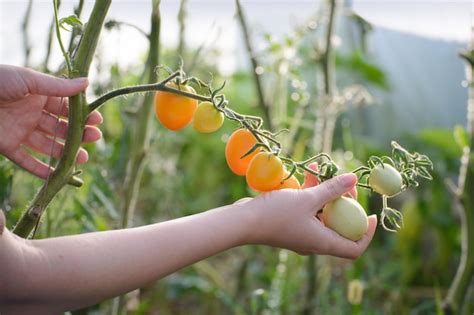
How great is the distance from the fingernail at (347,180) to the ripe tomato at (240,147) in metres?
0.10

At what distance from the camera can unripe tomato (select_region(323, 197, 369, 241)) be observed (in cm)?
75

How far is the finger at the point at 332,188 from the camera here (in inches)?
28.9

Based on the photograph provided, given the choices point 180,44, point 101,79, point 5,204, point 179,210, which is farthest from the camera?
point 179,210

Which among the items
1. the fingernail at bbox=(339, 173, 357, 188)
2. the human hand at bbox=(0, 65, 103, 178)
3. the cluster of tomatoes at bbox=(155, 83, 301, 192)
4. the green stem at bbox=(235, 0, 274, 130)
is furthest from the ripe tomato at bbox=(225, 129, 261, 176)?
the green stem at bbox=(235, 0, 274, 130)

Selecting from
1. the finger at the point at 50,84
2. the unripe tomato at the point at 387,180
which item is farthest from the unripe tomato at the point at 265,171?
the finger at the point at 50,84

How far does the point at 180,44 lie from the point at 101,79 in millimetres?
230

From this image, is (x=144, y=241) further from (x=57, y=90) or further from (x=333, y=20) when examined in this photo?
(x=333, y=20)

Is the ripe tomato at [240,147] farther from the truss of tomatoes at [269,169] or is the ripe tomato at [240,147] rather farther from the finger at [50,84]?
the finger at [50,84]

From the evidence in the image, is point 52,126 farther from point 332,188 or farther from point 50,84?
point 332,188

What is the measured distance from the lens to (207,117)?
777mm

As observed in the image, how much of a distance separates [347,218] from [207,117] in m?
0.20

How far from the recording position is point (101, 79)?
1.46m

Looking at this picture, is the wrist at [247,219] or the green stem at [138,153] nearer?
the wrist at [247,219]

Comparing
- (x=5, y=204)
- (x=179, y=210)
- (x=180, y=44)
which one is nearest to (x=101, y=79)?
(x=180, y=44)
